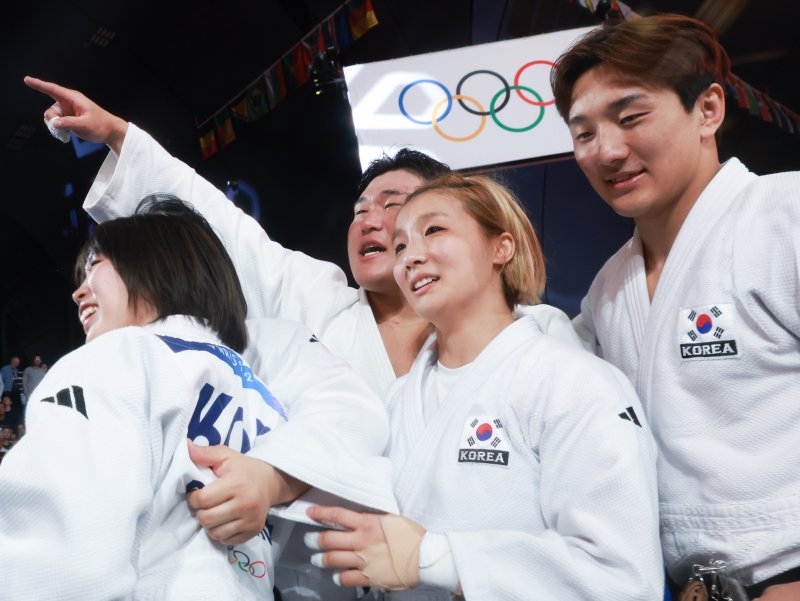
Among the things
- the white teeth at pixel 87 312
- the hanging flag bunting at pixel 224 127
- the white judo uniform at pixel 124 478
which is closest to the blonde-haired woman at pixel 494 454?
the white judo uniform at pixel 124 478

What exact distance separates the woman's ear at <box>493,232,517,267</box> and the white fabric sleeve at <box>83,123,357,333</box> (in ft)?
2.01

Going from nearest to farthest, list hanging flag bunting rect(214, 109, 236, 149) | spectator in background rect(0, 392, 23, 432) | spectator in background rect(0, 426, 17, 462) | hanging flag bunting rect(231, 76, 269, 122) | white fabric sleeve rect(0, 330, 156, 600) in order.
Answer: white fabric sleeve rect(0, 330, 156, 600) < spectator in background rect(0, 426, 17, 462) < spectator in background rect(0, 392, 23, 432) < hanging flag bunting rect(231, 76, 269, 122) < hanging flag bunting rect(214, 109, 236, 149)

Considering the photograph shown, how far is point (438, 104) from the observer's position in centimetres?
417

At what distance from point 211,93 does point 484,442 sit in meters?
4.92

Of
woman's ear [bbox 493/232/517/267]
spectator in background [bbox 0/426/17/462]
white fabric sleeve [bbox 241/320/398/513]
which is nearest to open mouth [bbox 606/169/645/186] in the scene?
woman's ear [bbox 493/232/517/267]

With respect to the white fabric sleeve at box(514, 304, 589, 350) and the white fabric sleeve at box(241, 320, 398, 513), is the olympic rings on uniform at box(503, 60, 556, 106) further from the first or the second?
the white fabric sleeve at box(241, 320, 398, 513)

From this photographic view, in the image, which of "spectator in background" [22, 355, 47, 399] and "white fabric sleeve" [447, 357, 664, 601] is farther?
"spectator in background" [22, 355, 47, 399]

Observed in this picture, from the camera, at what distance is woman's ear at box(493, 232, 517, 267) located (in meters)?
1.52

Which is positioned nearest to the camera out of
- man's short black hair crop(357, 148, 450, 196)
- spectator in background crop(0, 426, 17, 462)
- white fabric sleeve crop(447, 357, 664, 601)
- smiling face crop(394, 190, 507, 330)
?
white fabric sleeve crop(447, 357, 664, 601)

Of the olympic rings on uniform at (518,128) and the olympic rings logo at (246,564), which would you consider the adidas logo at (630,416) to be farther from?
the olympic rings on uniform at (518,128)

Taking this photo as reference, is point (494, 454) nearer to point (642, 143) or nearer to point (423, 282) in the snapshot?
point (423, 282)

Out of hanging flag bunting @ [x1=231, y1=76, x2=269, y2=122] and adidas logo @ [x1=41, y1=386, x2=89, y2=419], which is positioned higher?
hanging flag bunting @ [x1=231, y1=76, x2=269, y2=122]

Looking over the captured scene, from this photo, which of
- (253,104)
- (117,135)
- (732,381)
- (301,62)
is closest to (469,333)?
(732,381)

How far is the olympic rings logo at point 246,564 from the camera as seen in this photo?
1.11 meters
